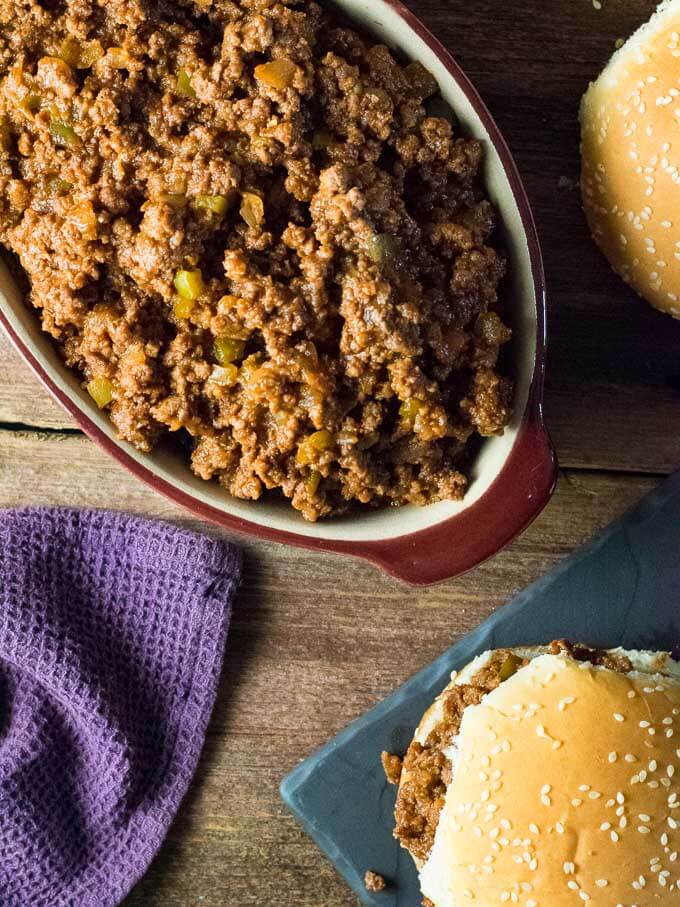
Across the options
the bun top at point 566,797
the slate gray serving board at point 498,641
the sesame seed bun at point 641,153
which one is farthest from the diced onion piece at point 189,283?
the slate gray serving board at point 498,641

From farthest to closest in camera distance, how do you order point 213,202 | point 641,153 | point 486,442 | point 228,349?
1. point 641,153
2. point 486,442
3. point 228,349
4. point 213,202

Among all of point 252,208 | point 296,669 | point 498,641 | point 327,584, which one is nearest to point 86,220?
point 252,208

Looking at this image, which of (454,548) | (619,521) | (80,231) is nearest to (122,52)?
(80,231)

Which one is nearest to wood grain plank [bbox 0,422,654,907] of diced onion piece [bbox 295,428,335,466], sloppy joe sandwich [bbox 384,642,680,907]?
sloppy joe sandwich [bbox 384,642,680,907]

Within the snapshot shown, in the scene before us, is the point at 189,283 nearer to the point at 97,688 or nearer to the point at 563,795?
the point at 97,688

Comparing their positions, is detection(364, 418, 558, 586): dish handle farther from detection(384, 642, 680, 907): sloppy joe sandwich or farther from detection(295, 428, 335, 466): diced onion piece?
detection(384, 642, 680, 907): sloppy joe sandwich
